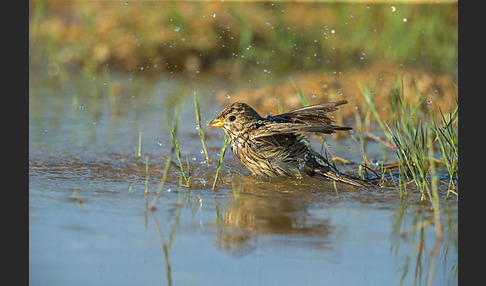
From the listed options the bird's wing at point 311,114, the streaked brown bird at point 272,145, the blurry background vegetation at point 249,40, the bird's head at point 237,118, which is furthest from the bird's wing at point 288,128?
the blurry background vegetation at point 249,40

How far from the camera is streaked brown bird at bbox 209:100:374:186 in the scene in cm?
628

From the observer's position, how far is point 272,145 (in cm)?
635

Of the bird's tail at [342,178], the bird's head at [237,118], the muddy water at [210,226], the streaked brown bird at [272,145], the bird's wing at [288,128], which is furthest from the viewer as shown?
the bird's head at [237,118]

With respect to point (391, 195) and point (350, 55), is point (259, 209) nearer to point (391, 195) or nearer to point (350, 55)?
point (391, 195)

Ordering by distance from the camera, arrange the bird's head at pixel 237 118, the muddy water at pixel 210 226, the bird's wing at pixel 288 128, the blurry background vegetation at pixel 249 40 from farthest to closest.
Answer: the blurry background vegetation at pixel 249 40
the bird's head at pixel 237 118
the bird's wing at pixel 288 128
the muddy water at pixel 210 226

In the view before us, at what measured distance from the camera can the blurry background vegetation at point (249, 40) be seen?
37.9ft

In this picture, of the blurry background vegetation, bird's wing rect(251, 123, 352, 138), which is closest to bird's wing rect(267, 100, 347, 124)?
bird's wing rect(251, 123, 352, 138)

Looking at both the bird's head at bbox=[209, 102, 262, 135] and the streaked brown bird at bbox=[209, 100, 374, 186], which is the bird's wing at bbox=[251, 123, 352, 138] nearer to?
the streaked brown bird at bbox=[209, 100, 374, 186]

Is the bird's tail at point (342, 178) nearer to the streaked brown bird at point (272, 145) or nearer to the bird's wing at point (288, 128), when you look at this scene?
the streaked brown bird at point (272, 145)

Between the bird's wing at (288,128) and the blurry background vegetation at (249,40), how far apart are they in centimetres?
536

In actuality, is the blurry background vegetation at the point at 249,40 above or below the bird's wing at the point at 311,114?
above

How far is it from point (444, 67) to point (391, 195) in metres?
6.06

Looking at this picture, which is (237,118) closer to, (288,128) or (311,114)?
(311,114)

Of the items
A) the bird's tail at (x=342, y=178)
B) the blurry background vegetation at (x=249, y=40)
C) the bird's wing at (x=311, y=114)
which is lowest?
the bird's tail at (x=342, y=178)
